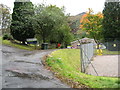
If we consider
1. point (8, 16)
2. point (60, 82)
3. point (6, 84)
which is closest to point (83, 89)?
point (60, 82)

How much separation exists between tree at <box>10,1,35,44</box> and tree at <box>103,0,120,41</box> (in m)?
14.6

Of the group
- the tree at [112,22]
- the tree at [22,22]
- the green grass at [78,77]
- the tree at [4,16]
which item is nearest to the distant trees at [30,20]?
the tree at [22,22]

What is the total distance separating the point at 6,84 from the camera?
18.4ft

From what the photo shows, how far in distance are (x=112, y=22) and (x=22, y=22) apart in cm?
1612

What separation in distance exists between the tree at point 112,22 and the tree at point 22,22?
14.6 m

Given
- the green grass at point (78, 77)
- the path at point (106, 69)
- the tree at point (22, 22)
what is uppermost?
the tree at point (22, 22)

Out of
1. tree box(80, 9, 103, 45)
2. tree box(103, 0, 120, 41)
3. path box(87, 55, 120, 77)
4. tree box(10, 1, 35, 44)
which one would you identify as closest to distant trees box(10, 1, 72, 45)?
tree box(10, 1, 35, 44)

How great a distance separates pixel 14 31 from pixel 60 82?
1453 cm

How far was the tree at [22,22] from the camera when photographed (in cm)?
1923

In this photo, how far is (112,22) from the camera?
90.9ft

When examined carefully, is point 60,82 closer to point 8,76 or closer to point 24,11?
point 8,76

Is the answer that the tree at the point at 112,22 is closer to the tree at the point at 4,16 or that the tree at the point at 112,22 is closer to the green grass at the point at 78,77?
the tree at the point at 4,16

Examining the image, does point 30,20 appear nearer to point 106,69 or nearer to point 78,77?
point 106,69

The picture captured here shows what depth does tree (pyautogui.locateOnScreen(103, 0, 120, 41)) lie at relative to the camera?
91.0ft
